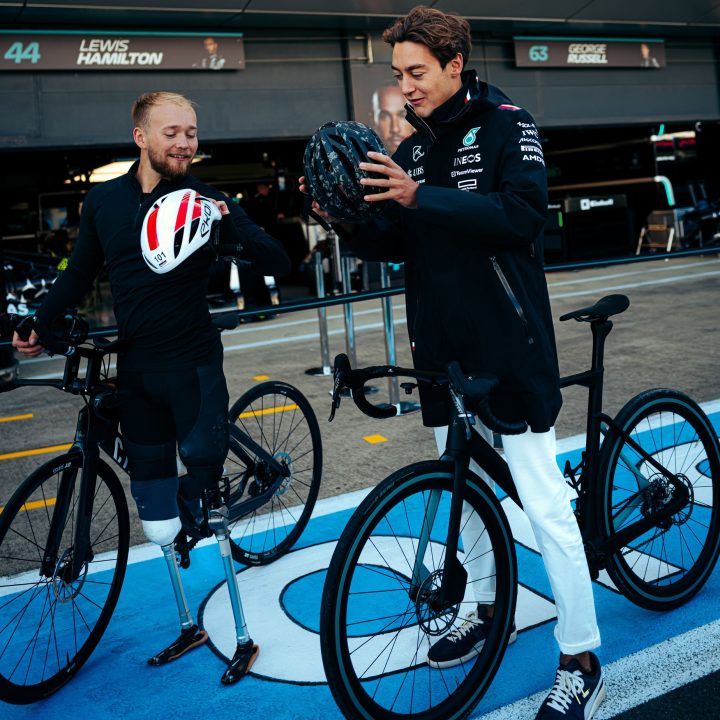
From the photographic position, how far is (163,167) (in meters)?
3.00

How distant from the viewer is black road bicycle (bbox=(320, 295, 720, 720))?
244 centimetres

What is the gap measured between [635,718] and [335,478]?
9.31 feet

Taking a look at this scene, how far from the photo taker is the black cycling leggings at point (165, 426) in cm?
298

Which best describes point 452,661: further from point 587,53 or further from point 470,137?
point 587,53

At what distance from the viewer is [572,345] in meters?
8.89

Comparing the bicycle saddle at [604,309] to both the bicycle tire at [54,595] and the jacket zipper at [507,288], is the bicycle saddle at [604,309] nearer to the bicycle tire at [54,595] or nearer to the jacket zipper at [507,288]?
the jacket zipper at [507,288]

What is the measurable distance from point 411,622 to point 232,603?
65 cm

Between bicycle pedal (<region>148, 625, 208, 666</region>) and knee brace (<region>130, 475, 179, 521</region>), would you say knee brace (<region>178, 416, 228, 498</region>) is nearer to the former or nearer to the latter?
knee brace (<region>130, 475, 179, 521</region>)

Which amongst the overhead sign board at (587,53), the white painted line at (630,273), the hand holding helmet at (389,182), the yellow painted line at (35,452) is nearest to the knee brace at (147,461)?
the hand holding helmet at (389,182)

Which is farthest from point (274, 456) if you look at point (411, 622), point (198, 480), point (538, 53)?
point (538, 53)

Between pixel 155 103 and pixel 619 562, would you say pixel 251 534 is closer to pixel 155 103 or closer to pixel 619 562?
pixel 619 562

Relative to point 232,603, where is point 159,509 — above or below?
above

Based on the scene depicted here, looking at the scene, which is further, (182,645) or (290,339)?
(290,339)

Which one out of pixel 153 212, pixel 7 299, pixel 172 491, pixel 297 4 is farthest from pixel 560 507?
pixel 297 4
